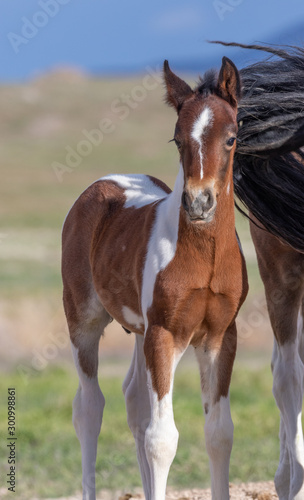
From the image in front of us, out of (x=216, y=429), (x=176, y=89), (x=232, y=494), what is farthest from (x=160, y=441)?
(x=232, y=494)

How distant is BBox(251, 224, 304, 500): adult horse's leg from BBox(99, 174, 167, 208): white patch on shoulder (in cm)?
72

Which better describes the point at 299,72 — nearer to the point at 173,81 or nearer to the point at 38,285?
the point at 173,81

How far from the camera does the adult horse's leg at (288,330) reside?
4602mm

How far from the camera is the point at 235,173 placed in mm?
4648

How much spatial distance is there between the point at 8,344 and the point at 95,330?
37.8 ft

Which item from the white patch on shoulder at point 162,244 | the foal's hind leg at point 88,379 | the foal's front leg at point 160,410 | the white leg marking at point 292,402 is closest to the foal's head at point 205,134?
the white patch on shoulder at point 162,244

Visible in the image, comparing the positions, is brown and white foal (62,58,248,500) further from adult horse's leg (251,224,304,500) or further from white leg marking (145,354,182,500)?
adult horse's leg (251,224,304,500)

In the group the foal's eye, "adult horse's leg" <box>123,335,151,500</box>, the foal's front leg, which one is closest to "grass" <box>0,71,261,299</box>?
"adult horse's leg" <box>123,335,151,500</box>

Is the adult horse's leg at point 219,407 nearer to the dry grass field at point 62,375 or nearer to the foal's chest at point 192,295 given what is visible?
the foal's chest at point 192,295

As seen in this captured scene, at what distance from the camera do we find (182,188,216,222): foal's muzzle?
11.1 ft

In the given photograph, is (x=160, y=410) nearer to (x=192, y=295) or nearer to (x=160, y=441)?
(x=160, y=441)

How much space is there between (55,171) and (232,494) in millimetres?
12609

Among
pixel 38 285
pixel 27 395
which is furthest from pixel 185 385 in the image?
pixel 38 285

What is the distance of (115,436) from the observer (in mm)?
8867
